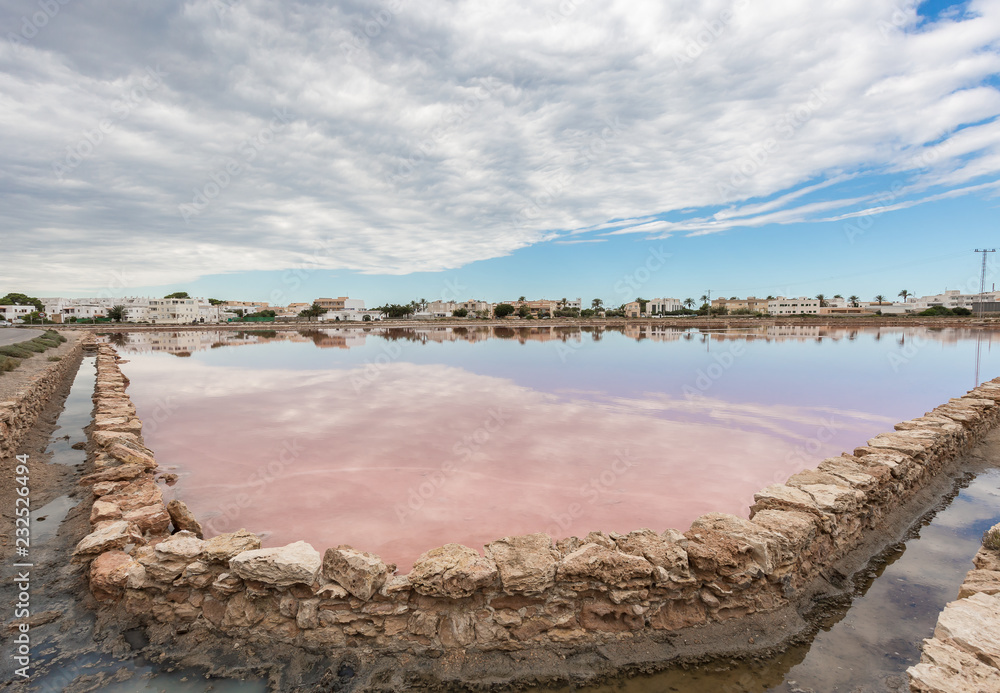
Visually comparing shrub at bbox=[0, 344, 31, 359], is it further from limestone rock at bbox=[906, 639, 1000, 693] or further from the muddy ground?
limestone rock at bbox=[906, 639, 1000, 693]

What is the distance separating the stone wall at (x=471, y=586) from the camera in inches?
140

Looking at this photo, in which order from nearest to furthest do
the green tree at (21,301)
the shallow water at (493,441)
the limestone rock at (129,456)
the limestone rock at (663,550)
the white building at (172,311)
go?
the limestone rock at (663,550) < the shallow water at (493,441) < the limestone rock at (129,456) < the green tree at (21,301) < the white building at (172,311)

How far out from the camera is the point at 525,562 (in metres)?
3.70

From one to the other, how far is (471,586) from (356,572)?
916 millimetres

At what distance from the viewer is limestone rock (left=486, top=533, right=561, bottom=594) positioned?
3545mm

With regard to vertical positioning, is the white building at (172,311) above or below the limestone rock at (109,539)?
above

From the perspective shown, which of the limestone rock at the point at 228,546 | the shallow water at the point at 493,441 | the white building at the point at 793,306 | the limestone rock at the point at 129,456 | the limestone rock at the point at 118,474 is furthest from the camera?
the white building at the point at 793,306

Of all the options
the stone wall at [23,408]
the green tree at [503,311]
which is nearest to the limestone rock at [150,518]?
the stone wall at [23,408]

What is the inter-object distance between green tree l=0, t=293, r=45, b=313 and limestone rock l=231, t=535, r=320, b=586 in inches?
5551

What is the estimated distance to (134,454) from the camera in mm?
6672

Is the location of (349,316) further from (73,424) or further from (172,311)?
(73,424)

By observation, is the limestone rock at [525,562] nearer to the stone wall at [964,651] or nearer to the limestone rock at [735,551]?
the limestone rock at [735,551]

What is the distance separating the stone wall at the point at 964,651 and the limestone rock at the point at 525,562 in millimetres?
2246

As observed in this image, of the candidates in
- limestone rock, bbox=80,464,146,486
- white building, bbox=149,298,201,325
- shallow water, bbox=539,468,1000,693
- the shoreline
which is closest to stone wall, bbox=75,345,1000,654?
shallow water, bbox=539,468,1000,693
